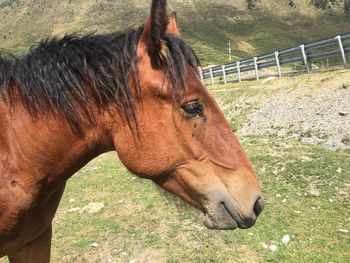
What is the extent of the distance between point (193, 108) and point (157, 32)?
0.52 meters

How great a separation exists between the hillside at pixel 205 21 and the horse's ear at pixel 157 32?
68.8 metres

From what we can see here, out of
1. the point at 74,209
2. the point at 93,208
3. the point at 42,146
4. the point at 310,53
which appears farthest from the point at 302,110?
the point at 42,146

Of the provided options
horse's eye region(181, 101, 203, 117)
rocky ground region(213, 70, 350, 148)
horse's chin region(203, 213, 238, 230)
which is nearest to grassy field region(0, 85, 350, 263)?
rocky ground region(213, 70, 350, 148)

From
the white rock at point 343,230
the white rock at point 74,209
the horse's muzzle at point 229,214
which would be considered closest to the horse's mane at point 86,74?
the horse's muzzle at point 229,214

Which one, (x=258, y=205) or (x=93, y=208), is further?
(x=93, y=208)

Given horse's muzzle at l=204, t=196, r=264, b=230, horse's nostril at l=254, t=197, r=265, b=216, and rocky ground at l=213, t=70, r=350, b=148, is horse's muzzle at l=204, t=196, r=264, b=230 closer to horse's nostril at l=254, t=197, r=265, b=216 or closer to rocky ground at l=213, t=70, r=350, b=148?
horse's nostril at l=254, t=197, r=265, b=216

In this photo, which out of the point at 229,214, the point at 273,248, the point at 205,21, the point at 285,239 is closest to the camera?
the point at 229,214

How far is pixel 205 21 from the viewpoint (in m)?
91.9

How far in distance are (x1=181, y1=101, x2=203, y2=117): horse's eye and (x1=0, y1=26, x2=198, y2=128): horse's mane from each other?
0.32 ft

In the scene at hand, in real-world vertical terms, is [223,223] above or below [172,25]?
below

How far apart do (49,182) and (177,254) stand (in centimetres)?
283

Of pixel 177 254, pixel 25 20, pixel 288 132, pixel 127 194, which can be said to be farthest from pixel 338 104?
pixel 25 20

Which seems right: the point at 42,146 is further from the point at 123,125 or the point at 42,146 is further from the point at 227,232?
the point at 227,232

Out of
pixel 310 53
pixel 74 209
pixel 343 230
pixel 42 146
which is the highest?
pixel 42 146
